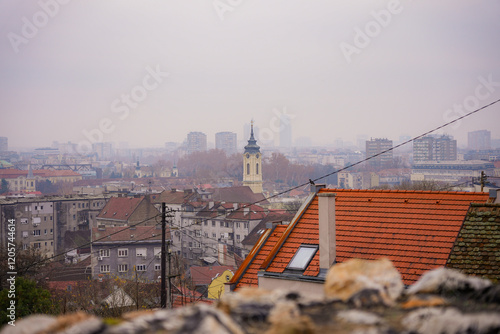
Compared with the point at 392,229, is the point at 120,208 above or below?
below

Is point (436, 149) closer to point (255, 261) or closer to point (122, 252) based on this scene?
point (122, 252)

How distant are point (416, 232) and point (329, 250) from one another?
1.45 meters

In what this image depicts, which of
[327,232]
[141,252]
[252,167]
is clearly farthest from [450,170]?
[327,232]

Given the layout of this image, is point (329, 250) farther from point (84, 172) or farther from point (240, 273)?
point (84, 172)

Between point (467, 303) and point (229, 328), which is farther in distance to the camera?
point (467, 303)

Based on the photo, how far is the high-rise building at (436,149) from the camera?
448ft

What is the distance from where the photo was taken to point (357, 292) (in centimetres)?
300

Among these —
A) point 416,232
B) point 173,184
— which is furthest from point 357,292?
point 173,184

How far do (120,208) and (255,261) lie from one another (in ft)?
174

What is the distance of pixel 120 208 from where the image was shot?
201ft

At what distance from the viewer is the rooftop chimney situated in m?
8.63

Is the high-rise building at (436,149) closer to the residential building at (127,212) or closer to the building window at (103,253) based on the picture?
the residential building at (127,212)

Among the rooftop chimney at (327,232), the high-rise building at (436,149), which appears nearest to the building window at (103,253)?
the rooftop chimney at (327,232)

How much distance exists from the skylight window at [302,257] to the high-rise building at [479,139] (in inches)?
6556
